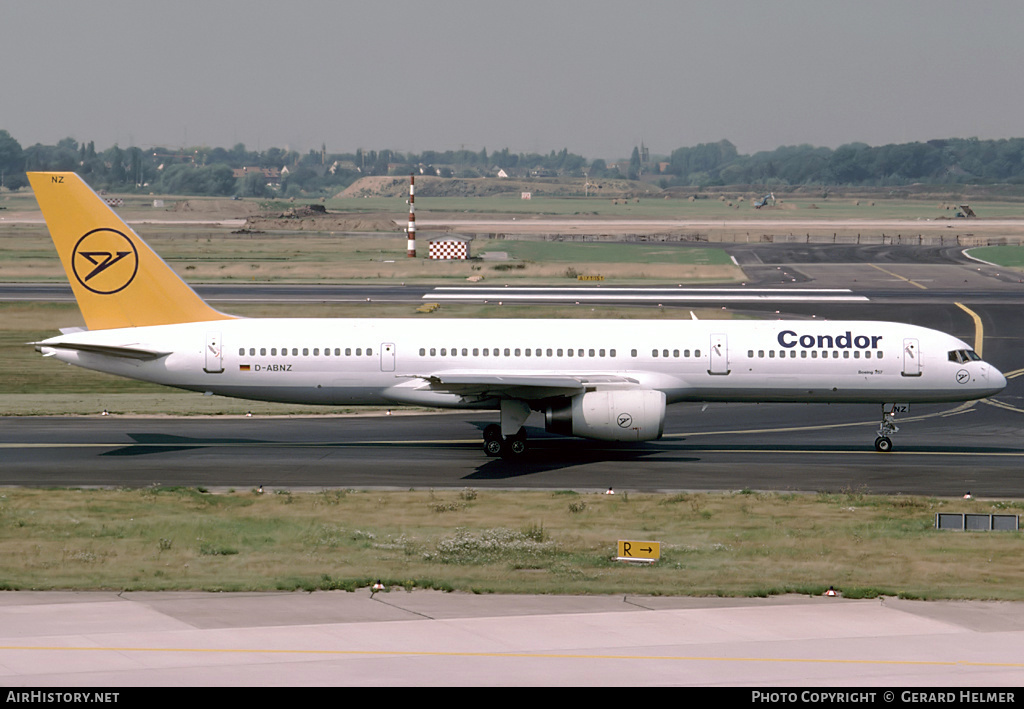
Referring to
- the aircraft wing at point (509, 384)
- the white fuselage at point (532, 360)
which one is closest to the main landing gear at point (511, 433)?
the aircraft wing at point (509, 384)

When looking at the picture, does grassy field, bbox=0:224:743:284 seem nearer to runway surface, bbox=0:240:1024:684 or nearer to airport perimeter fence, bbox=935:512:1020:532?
runway surface, bbox=0:240:1024:684

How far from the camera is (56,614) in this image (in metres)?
20.1

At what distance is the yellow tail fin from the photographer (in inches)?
1543

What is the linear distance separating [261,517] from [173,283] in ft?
45.4

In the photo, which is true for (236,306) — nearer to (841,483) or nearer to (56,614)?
(841,483)

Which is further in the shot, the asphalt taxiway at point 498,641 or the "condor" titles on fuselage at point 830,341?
the "condor" titles on fuselage at point 830,341

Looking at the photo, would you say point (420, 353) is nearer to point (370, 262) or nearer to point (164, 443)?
point (164, 443)

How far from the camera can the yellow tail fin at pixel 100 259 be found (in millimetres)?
39188

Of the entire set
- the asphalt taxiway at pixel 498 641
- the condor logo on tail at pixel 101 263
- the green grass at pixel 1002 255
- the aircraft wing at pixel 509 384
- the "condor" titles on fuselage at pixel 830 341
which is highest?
the condor logo on tail at pixel 101 263

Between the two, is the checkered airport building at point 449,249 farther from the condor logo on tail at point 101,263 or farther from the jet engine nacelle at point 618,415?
the jet engine nacelle at point 618,415

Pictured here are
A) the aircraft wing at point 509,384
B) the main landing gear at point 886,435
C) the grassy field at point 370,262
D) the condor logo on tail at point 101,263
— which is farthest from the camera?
the grassy field at point 370,262

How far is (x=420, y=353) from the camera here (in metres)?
39.3

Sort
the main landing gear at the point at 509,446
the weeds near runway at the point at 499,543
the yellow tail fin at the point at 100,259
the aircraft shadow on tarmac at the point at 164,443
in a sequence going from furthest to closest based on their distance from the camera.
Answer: the yellow tail fin at the point at 100,259 → the aircraft shadow on tarmac at the point at 164,443 → the main landing gear at the point at 509,446 → the weeds near runway at the point at 499,543

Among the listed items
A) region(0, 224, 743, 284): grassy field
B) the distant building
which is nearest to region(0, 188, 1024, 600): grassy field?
region(0, 224, 743, 284): grassy field
